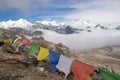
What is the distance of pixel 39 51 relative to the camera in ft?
91.1

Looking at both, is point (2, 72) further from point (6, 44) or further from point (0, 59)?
point (6, 44)

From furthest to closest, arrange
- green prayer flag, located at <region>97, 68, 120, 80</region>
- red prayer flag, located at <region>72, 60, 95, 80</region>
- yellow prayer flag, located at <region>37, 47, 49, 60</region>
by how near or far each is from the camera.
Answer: yellow prayer flag, located at <region>37, 47, 49, 60</region> → red prayer flag, located at <region>72, 60, 95, 80</region> → green prayer flag, located at <region>97, 68, 120, 80</region>

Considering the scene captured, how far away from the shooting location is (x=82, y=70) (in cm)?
1934

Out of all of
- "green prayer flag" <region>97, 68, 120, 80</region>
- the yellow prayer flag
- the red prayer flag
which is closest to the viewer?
"green prayer flag" <region>97, 68, 120, 80</region>

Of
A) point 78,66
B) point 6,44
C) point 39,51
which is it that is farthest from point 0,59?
point 78,66

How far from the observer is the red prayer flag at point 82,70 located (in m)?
19.0

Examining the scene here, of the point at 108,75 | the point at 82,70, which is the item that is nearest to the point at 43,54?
the point at 82,70

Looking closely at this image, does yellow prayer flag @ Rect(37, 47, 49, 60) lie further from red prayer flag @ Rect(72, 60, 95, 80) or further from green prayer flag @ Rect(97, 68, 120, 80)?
green prayer flag @ Rect(97, 68, 120, 80)

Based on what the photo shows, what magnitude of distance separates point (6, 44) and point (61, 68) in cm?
1969

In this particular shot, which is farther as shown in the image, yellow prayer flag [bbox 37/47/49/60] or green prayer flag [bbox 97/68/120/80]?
yellow prayer flag [bbox 37/47/49/60]

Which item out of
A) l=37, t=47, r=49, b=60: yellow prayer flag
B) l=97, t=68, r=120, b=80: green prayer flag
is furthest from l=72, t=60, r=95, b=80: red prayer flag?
l=37, t=47, r=49, b=60: yellow prayer flag

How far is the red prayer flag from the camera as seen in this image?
19.0 m

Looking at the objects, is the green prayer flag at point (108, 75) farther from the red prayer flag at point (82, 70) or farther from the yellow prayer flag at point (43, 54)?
the yellow prayer flag at point (43, 54)

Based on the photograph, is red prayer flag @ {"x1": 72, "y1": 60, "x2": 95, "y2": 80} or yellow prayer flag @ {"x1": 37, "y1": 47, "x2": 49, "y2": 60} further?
yellow prayer flag @ {"x1": 37, "y1": 47, "x2": 49, "y2": 60}
